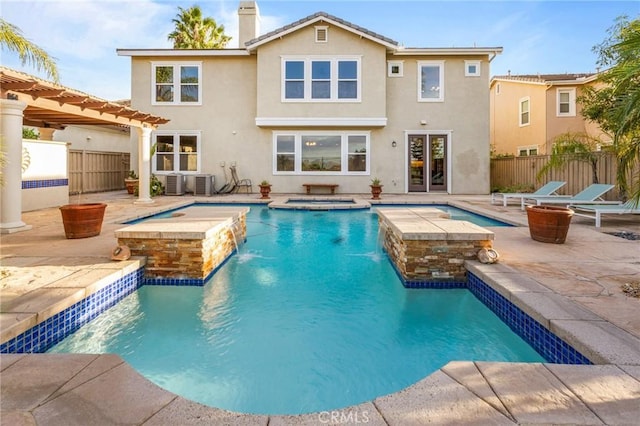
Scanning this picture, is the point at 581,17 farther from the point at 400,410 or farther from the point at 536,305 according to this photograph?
the point at 400,410

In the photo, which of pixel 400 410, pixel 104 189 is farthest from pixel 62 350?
pixel 104 189

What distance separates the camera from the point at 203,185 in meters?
15.3

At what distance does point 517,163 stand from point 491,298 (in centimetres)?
1386

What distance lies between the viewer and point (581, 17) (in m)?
12.9

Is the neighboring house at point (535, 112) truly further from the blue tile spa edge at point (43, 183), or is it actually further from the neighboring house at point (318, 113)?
the blue tile spa edge at point (43, 183)

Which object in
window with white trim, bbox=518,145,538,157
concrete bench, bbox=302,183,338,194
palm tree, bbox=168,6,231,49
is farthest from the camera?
palm tree, bbox=168,6,231,49

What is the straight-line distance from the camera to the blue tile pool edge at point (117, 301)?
286cm

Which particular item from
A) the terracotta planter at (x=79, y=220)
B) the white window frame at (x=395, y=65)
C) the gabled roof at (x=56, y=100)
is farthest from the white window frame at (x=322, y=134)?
the terracotta planter at (x=79, y=220)

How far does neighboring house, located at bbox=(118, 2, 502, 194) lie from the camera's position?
1555 cm

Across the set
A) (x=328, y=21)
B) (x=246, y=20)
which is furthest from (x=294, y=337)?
(x=246, y=20)

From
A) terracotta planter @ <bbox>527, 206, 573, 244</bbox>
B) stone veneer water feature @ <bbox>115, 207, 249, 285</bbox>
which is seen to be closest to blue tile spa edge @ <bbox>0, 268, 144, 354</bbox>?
stone veneer water feature @ <bbox>115, 207, 249, 285</bbox>

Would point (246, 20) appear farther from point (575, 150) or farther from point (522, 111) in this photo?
point (522, 111)

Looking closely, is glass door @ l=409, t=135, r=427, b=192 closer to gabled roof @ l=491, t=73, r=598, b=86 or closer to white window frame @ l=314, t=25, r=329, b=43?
white window frame @ l=314, t=25, r=329, b=43

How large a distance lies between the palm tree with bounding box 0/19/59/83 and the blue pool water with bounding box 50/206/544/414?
3.52 meters
